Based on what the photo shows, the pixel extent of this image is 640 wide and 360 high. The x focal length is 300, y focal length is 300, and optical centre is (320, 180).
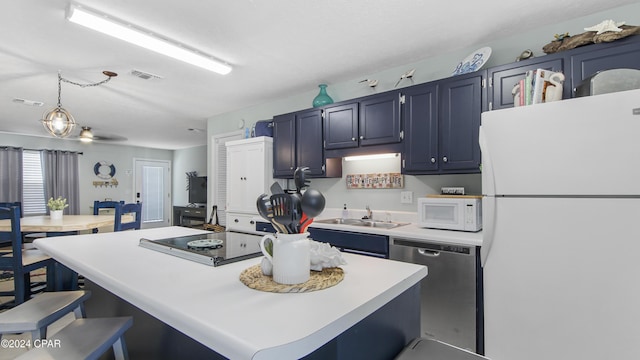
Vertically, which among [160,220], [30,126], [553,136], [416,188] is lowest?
[160,220]

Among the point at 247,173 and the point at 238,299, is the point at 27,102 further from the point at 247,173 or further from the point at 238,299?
the point at 238,299

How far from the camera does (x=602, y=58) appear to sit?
1.85m

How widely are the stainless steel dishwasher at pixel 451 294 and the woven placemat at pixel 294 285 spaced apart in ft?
4.20

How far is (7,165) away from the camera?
611 cm

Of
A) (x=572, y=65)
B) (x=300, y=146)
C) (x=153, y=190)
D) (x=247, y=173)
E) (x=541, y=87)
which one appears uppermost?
(x=572, y=65)

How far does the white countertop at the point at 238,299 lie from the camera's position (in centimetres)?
63

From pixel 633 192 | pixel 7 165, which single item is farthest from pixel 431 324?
pixel 7 165

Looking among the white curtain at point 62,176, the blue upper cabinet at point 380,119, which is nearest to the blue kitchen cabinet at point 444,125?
the blue upper cabinet at point 380,119

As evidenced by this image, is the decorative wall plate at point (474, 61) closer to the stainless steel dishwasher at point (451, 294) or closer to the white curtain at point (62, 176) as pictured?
the stainless steel dishwasher at point (451, 294)

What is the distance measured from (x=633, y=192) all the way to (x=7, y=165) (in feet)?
30.0

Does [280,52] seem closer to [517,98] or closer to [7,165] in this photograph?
[517,98]

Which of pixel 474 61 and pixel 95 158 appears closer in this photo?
pixel 474 61

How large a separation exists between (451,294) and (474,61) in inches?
73.4

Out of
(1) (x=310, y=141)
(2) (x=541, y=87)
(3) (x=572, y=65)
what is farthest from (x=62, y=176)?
(3) (x=572, y=65)
